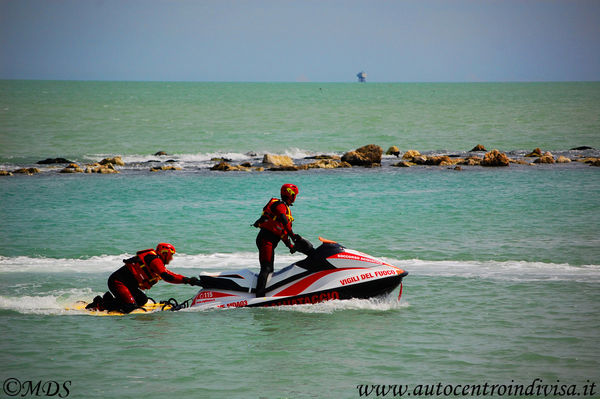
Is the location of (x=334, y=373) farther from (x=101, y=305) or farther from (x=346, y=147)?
(x=346, y=147)

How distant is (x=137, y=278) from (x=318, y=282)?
3072 mm

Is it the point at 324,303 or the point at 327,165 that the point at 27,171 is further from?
the point at 324,303

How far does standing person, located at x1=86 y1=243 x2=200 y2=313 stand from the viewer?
12.1 m

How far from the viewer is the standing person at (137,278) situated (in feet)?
39.7

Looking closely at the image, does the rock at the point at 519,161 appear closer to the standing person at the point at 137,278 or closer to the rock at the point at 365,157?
the rock at the point at 365,157

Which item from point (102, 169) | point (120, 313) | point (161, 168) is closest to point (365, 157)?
point (161, 168)

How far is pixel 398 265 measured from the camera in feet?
55.4

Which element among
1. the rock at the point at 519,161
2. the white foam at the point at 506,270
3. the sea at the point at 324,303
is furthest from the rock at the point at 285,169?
the white foam at the point at 506,270

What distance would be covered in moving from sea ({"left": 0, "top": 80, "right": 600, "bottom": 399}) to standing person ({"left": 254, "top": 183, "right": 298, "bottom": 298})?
748mm

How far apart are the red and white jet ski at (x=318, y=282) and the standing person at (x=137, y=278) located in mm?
676

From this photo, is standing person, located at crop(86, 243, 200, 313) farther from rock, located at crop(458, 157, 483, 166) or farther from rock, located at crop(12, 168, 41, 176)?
rock, located at crop(458, 157, 483, 166)

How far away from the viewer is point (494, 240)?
1984 cm

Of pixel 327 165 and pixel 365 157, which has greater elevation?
pixel 365 157

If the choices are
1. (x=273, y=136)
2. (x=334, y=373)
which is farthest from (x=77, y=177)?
(x=273, y=136)
